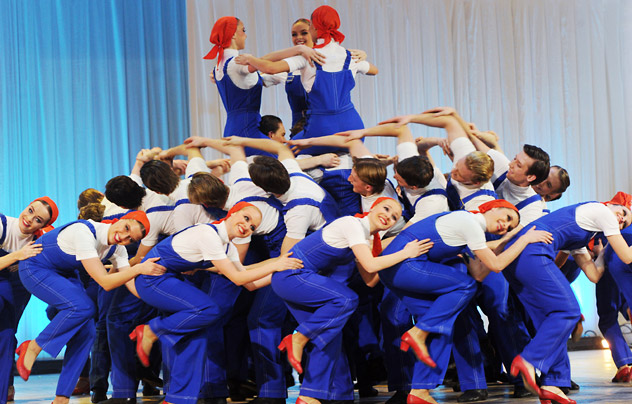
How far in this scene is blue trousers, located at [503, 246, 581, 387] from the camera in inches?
159

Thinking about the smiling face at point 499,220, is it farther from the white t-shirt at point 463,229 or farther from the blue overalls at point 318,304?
the blue overalls at point 318,304

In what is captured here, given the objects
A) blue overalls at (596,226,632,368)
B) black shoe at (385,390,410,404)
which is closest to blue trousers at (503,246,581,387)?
black shoe at (385,390,410,404)

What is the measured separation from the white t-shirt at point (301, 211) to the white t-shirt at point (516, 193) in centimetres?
120

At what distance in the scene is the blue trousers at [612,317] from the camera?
5.27 m

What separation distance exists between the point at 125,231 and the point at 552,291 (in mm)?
2361

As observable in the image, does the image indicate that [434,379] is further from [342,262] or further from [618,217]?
[618,217]

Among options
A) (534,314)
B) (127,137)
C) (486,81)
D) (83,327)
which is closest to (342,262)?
(534,314)

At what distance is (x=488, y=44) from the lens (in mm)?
8836

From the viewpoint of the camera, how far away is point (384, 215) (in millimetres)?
4086

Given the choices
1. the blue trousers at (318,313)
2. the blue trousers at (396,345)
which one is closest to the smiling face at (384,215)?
the blue trousers at (318,313)

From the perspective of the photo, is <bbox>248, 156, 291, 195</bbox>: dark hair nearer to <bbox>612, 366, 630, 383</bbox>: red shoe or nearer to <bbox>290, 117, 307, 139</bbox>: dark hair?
<bbox>290, 117, 307, 139</bbox>: dark hair

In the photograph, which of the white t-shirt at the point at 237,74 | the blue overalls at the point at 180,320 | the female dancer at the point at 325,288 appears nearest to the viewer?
the female dancer at the point at 325,288

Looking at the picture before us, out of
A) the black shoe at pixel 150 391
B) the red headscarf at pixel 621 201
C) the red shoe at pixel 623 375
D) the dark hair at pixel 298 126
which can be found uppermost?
the dark hair at pixel 298 126

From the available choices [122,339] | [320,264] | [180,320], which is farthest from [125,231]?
[320,264]
